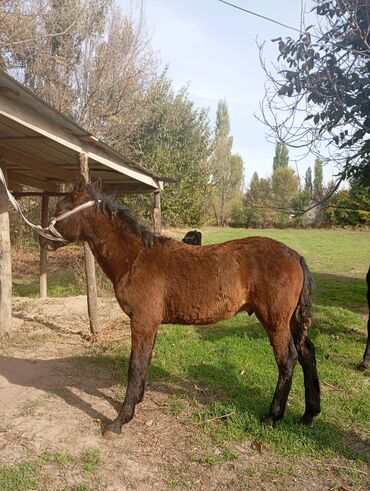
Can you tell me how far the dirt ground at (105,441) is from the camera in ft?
9.56

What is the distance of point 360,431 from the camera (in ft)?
12.1

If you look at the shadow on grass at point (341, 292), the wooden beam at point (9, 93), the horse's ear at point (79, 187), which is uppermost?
the wooden beam at point (9, 93)

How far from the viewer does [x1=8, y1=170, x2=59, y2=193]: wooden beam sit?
955 cm

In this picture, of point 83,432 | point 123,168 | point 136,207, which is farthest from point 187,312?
point 136,207

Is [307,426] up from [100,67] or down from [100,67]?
down

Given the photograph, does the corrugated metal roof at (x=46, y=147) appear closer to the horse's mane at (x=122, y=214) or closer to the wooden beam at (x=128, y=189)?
the wooden beam at (x=128, y=189)

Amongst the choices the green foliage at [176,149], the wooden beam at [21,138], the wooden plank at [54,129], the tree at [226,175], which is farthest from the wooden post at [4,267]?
the tree at [226,175]

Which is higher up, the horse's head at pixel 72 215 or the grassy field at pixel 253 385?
the horse's head at pixel 72 215

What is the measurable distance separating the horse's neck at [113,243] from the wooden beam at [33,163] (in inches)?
145

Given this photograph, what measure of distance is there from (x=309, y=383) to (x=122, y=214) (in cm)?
242

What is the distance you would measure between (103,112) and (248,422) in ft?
48.4

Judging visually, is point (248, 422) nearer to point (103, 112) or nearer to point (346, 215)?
point (103, 112)

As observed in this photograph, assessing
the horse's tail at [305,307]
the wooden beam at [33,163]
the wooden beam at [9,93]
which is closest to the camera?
the horse's tail at [305,307]

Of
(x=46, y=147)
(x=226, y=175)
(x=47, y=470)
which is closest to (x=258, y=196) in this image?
(x=226, y=175)
